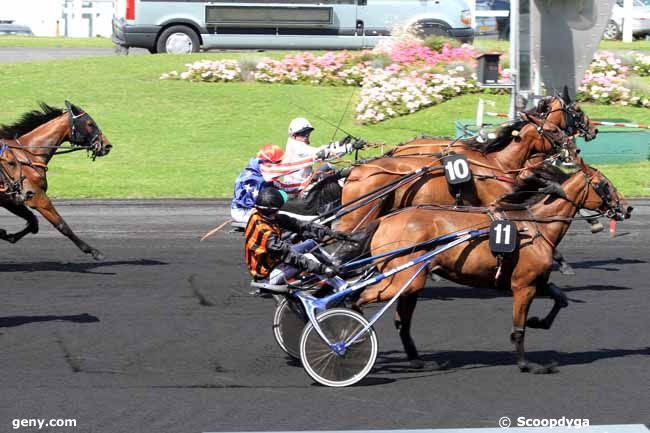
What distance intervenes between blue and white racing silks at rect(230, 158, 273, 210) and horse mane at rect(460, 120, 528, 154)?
Result: 2026mm

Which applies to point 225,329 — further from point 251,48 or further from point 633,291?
point 251,48

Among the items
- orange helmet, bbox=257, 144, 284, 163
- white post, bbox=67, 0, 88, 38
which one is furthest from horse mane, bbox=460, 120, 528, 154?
white post, bbox=67, 0, 88, 38

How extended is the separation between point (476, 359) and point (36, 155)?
6111mm

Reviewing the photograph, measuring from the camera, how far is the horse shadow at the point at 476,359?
825 cm

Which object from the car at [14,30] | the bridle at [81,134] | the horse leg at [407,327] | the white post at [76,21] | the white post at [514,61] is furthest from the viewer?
the white post at [76,21]

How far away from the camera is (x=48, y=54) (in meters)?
30.7

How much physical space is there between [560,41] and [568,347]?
9311mm

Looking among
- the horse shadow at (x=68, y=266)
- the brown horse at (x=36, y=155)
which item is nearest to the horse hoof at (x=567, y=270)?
the horse shadow at (x=68, y=266)

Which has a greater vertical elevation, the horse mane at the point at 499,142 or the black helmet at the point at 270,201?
the horse mane at the point at 499,142

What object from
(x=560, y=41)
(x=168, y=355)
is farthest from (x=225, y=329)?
(x=560, y=41)

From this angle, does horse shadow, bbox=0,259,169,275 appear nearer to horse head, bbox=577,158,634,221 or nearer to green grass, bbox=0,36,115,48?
horse head, bbox=577,158,634,221

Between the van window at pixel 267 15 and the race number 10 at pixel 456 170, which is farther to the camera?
the van window at pixel 267 15

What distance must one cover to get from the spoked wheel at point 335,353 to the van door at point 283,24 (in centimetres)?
1776

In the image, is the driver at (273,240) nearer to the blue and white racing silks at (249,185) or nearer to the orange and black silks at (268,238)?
the orange and black silks at (268,238)
